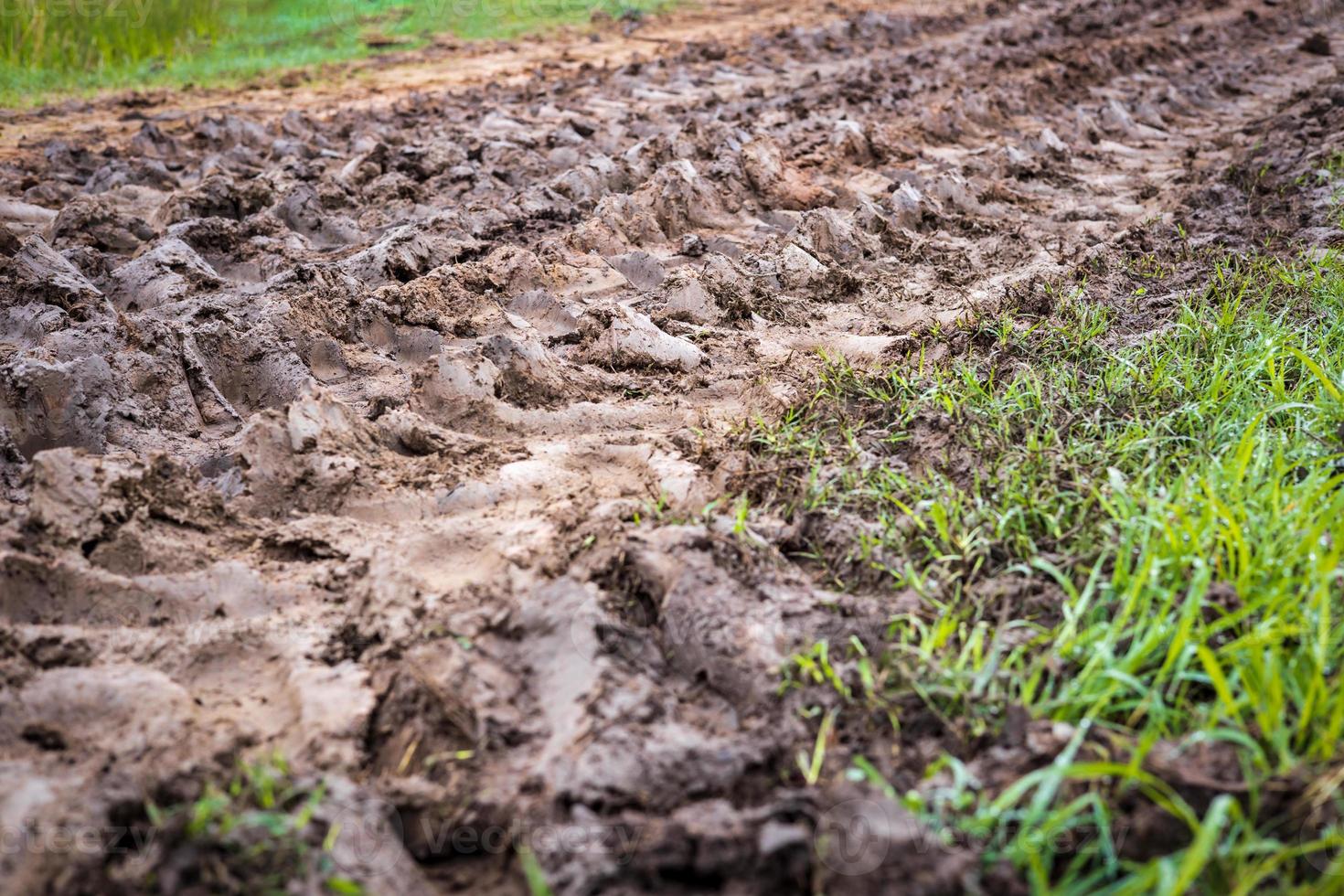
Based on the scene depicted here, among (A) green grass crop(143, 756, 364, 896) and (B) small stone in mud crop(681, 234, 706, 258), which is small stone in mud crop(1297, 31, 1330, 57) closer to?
(B) small stone in mud crop(681, 234, 706, 258)

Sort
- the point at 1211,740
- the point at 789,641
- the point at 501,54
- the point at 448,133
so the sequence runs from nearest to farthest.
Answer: the point at 1211,740 → the point at 789,641 → the point at 448,133 → the point at 501,54

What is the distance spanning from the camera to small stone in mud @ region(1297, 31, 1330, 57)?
959 centimetres

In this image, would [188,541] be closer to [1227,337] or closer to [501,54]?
[1227,337]

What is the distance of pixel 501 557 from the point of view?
2.48m

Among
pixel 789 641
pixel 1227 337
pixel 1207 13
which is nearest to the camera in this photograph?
pixel 789 641

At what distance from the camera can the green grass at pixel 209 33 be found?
27.1 feet

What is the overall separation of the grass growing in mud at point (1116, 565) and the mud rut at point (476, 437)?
0.60 ft

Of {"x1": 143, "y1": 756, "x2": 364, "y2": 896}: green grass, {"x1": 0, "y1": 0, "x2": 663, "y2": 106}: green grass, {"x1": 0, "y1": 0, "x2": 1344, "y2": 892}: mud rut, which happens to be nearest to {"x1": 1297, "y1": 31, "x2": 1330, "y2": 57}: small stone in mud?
{"x1": 0, "y1": 0, "x2": 1344, "y2": 892}: mud rut

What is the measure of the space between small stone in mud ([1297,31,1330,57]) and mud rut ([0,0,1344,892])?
3.31m

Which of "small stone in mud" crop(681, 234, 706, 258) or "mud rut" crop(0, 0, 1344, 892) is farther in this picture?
A: "small stone in mud" crop(681, 234, 706, 258)

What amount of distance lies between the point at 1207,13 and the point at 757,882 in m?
12.3

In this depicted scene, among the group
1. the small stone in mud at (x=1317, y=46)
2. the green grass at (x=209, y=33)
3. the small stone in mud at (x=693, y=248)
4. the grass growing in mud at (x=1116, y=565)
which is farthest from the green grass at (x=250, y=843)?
the small stone in mud at (x=1317, y=46)

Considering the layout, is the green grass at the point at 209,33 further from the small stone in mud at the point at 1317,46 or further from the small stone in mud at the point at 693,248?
the small stone in mud at the point at 1317,46

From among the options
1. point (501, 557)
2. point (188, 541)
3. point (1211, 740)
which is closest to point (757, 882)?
point (1211, 740)
